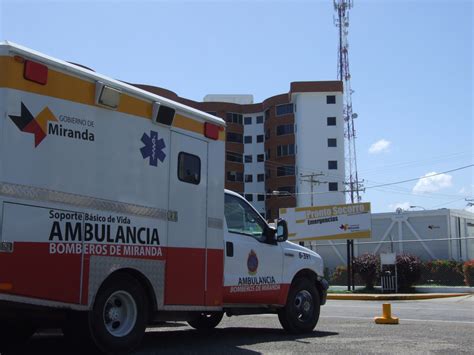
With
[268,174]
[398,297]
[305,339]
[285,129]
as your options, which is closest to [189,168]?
[305,339]

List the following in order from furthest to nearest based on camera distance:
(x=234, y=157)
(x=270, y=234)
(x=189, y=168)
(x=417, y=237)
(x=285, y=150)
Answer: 1. (x=234, y=157)
2. (x=285, y=150)
3. (x=417, y=237)
4. (x=270, y=234)
5. (x=189, y=168)

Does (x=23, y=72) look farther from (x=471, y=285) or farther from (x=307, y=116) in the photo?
(x=307, y=116)

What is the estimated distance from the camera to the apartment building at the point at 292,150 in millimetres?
69875

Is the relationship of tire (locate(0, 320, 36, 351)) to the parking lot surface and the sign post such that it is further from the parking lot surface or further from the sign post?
the sign post

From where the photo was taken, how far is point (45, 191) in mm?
6035

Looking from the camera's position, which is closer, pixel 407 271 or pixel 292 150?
pixel 407 271

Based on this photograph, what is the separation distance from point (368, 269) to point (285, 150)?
1811 inches

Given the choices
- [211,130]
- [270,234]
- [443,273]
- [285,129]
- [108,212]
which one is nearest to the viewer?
[108,212]

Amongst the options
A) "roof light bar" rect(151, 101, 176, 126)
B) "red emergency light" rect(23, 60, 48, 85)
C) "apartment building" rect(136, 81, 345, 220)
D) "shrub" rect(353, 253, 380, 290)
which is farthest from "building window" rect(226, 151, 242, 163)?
"red emergency light" rect(23, 60, 48, 85)

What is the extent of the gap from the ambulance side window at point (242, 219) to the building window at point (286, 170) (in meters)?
62.8

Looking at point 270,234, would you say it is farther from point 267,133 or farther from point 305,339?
point 267,133

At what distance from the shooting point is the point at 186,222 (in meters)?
7.81

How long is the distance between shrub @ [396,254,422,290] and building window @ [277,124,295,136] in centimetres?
4679

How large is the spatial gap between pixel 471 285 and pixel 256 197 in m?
50.7
